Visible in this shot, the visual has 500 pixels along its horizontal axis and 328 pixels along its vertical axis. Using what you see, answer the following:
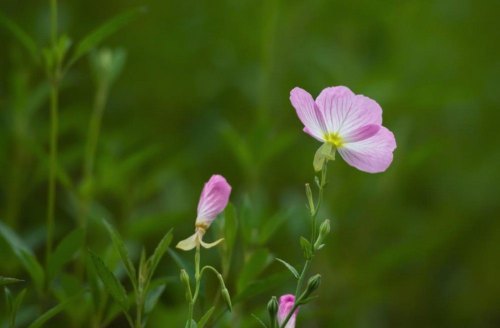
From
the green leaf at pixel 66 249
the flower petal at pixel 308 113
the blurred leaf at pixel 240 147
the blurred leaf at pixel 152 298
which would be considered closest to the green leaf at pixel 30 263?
the green leaf at pixel 66 249

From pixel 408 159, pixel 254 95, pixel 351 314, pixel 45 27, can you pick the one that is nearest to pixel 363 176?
pixel 408 159

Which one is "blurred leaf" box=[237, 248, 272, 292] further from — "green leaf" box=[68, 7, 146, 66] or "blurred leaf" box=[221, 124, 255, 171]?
"blurred leaf" box=[221, 124, 255, 171]

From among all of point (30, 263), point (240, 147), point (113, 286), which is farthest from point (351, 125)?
point (240, 147)

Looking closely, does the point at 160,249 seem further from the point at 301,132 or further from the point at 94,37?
the point at 301,132

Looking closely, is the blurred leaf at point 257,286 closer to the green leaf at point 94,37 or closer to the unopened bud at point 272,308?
the unopened bud at point 272,308

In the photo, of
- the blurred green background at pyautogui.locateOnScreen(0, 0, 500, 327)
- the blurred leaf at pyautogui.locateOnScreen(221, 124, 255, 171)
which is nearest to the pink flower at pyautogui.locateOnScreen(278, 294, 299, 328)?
the blurred leaf at pyautogui.locateOnScreen(221, 124, 255, 171)

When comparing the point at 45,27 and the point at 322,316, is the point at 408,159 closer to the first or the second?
the point at 322,316

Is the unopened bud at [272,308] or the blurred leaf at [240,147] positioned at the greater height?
the unopened bud at [272,308]
